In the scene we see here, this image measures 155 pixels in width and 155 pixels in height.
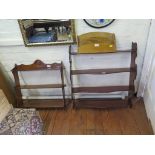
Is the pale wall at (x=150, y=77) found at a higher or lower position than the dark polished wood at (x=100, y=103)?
higher

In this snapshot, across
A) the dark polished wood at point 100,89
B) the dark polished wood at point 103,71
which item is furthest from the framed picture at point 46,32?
the dark polished wood at point 100,89

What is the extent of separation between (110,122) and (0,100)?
4.50 feet

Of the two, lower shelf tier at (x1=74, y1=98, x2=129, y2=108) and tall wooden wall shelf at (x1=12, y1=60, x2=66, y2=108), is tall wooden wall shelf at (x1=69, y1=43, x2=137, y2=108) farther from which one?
Answer: tall wooden wall shelf at (x1=12, y1=60, x2=66, y2=108)

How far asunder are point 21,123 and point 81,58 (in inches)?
42.4

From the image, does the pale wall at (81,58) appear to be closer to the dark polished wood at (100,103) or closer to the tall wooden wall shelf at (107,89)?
the tall wooden wall shelf at (107,89)

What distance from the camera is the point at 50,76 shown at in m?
2.58

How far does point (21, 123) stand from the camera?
1965 mm

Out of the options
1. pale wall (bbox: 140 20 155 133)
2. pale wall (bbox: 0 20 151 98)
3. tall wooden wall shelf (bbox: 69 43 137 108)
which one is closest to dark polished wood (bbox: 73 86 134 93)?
tall wooden wall shelf (bbox: 69 43 137 108)

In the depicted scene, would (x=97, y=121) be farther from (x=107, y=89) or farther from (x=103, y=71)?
(x=103, y=71)

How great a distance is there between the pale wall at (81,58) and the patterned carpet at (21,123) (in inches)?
28.5

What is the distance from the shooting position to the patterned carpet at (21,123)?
1892 millimetres

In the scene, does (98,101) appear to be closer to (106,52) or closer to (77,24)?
(106,52)
